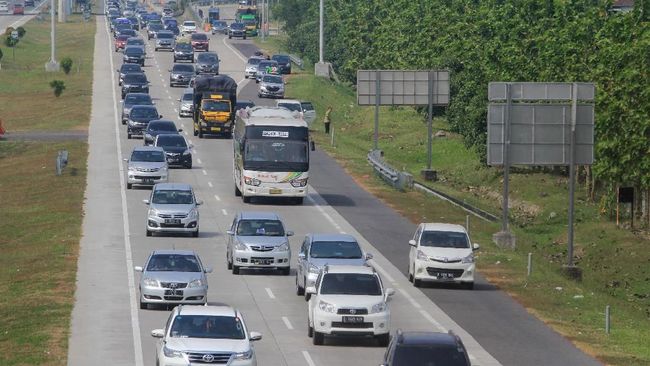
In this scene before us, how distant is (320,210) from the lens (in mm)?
66375

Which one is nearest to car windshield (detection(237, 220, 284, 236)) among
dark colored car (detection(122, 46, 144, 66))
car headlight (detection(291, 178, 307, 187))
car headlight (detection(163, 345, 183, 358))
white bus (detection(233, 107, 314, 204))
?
white bus (detection(233, 107, 314, 204))

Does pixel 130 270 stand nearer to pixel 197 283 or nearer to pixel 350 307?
pixel 197 283

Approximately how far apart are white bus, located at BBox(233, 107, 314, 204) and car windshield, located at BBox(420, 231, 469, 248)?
1775cm

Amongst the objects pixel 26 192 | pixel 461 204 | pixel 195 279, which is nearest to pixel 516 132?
pixel 461 204

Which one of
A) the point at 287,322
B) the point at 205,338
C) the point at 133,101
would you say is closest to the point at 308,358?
the point at 205,338

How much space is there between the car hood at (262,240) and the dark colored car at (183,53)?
301 ft

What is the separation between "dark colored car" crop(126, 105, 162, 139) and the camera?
9038cm

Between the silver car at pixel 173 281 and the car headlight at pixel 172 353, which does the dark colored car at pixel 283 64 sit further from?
the car headlight at pixel 172 353

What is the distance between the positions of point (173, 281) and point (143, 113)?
167 feet

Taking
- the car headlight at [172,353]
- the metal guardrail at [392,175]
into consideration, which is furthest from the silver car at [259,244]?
the metal guardrail at [392,175]

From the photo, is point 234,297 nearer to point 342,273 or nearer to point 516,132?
point 342,273

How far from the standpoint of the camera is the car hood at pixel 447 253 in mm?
46781

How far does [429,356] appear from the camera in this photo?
89.2 ft

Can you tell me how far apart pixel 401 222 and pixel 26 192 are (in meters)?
19.4
